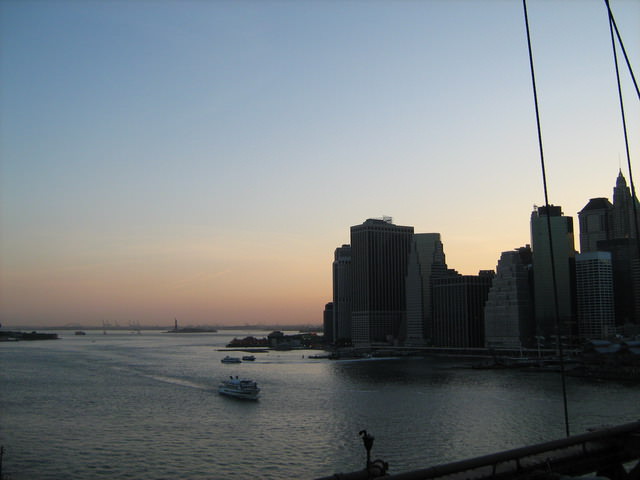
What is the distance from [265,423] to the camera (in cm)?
4619

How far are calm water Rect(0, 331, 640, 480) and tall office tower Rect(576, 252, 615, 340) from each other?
104m

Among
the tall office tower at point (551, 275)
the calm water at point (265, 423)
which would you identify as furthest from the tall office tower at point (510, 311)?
the calm water at point (265, 423)

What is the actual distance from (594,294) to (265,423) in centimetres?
15964

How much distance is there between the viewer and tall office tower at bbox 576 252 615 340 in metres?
177

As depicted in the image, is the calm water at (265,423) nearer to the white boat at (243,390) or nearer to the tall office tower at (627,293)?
the white boat at (243,390)

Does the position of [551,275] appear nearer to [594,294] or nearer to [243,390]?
[594,294]

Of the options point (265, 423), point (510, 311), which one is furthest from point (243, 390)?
point (510, 311)

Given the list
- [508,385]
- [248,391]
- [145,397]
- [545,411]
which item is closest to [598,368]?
[508,385]

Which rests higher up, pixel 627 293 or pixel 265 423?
pixel 627 293

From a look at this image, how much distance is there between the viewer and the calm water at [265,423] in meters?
32.2

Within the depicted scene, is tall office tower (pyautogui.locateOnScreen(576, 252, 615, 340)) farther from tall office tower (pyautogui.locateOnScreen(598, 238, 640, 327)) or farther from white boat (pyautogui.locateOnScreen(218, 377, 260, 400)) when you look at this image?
white boat (pyautogui.locateOnScreen(218, 377, 260, 400))

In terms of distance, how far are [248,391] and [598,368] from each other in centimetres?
7293

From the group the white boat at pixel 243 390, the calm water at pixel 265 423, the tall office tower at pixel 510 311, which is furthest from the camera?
the tall office tower at pixel 510 311

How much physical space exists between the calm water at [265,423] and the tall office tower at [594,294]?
342 ft
